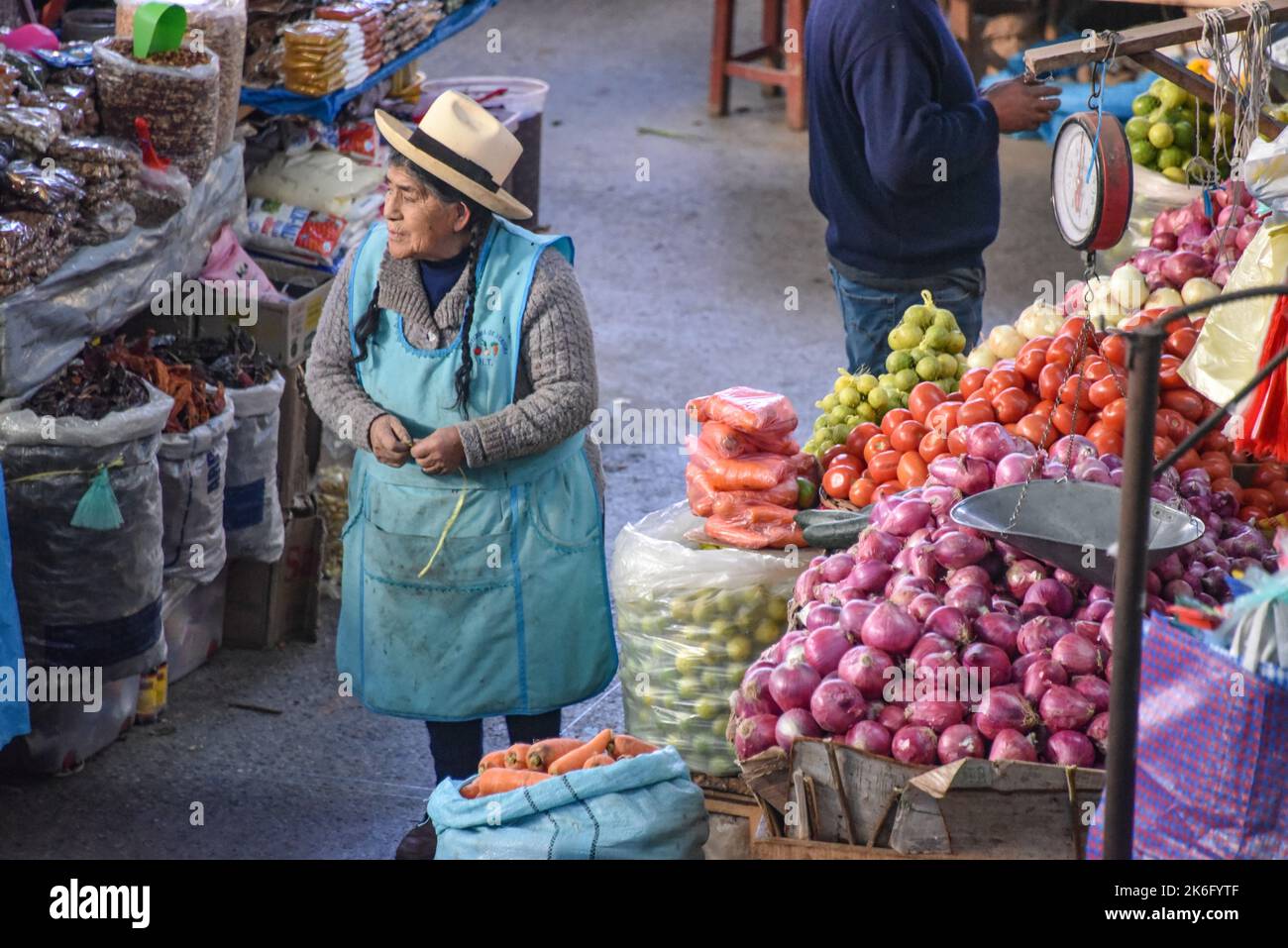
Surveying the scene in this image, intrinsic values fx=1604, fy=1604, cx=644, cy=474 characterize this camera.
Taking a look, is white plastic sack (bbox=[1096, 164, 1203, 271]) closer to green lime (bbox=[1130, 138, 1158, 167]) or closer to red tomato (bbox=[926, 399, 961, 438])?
green lime (bbox=[1130, 138, 1158, 167])

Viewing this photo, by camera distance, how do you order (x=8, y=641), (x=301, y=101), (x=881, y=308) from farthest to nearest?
(x=301, y=101), (x=881, y=308), (x=8, y=641)

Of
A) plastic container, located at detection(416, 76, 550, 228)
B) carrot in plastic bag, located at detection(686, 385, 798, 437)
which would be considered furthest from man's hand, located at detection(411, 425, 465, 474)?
plastic container, located at detection(416, 76, 550, 228)

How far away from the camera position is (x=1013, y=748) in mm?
2496

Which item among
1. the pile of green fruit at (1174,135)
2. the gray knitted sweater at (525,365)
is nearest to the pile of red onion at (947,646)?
the gray knitted sweater at (525,365)

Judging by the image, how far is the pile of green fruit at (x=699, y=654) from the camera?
3.47m

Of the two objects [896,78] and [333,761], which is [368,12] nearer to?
[896,78]

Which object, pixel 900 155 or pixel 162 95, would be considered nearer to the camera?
pixel 900 155

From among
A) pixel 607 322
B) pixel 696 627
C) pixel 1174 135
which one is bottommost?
pixel 607 322

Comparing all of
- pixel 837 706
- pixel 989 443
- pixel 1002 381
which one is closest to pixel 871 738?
pixel 837 706

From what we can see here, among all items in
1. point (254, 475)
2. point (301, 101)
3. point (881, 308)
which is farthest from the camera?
point (301, 101)

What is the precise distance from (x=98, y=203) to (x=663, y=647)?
1.94 m

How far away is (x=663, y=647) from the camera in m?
3.56

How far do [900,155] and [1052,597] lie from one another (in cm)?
171

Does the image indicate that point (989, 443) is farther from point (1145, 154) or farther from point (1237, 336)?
point (1145, 154)
